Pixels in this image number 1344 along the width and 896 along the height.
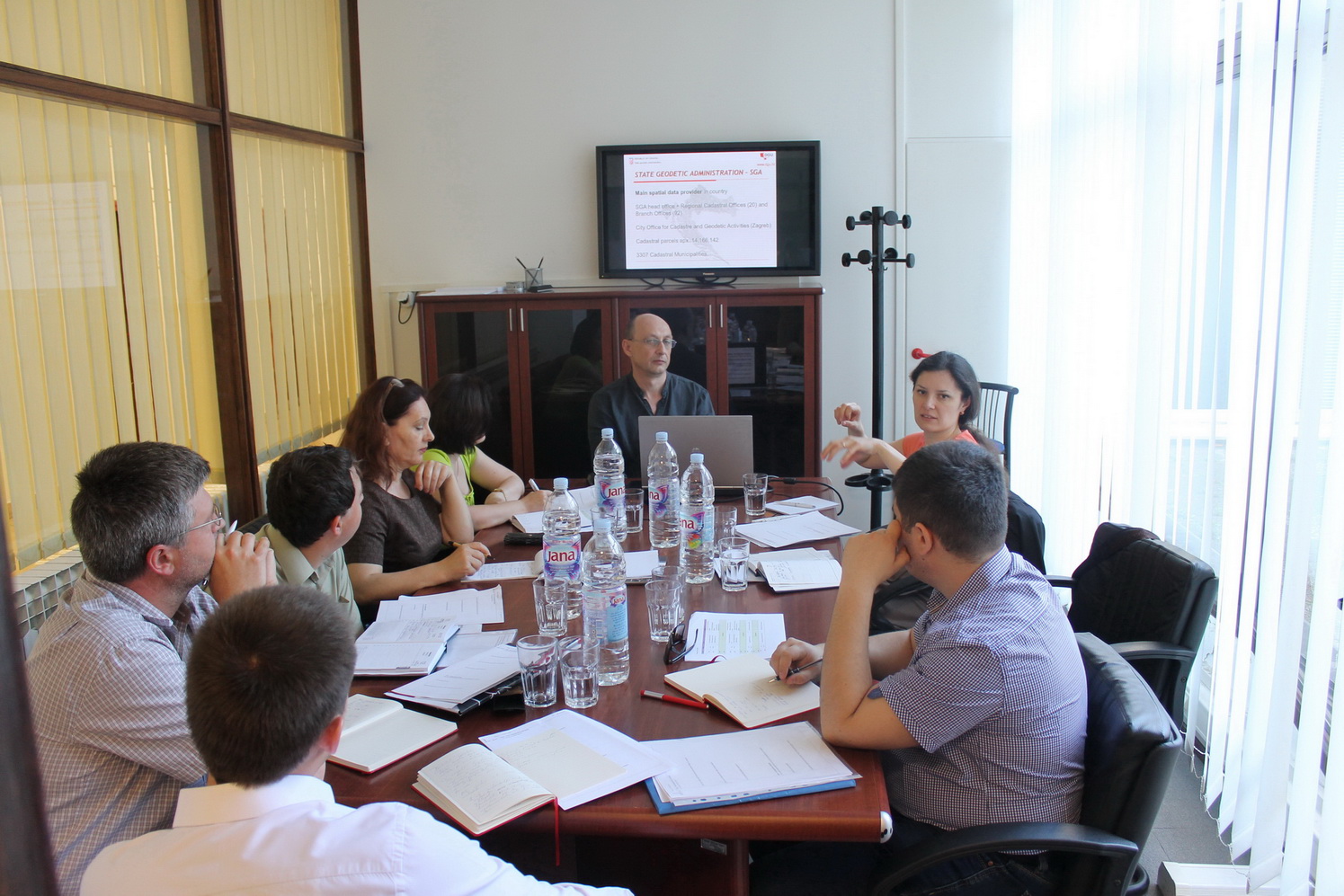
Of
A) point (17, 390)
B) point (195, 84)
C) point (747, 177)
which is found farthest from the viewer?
point (747, 177)

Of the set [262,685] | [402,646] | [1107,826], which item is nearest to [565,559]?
[402,646]

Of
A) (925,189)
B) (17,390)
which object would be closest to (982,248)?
(925,189)

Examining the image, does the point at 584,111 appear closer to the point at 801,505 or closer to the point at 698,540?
the point at 801,505

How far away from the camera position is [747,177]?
16.2 feet

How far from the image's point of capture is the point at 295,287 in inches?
175

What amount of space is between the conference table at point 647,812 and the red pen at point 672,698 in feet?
0.04

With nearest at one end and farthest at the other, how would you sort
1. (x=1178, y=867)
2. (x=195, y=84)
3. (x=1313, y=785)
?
1. (x=1313, y=785)
2. (x=1178, y=867)
3. (x=195, y=84)

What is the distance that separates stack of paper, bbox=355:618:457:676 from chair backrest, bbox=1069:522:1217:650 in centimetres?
157

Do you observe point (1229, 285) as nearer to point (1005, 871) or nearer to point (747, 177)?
point (1005, 871)

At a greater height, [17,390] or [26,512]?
[17,390]

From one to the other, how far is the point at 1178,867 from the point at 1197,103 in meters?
2.03

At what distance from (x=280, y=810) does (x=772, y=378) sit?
395 cm

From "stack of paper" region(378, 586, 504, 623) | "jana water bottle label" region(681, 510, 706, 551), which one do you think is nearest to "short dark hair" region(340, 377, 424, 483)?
"stack of paper" region(378, 586, 504, 623)

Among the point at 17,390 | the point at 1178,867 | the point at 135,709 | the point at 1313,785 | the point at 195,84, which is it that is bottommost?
the point at 1178,867
